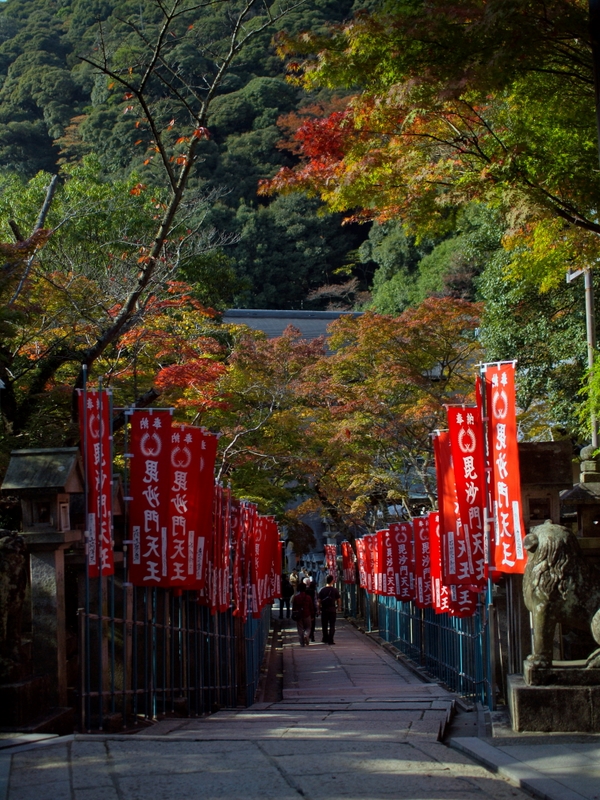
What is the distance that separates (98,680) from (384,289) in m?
43.7

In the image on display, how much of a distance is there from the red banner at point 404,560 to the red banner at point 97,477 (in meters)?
11.8

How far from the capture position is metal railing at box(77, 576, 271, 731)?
8.52 meters

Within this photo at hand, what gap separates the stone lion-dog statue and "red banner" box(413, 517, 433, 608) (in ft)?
30.6

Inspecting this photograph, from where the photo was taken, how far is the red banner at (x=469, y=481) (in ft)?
34.1

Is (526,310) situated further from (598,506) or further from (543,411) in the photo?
(598,506)

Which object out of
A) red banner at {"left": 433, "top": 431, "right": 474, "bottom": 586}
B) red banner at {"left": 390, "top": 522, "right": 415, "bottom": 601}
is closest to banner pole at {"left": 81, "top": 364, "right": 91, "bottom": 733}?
red banner at {"left": 433, "top": 431, "right": 474, "bottom": 586}

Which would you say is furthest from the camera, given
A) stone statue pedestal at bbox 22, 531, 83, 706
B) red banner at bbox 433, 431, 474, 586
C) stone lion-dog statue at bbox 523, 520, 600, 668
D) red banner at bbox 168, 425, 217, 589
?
red banner at bbox 433, 431, 474, 586

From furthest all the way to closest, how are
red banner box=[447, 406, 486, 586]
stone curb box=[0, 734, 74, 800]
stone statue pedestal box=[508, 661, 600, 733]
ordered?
red banner box=[447, 406, 486, 586]
stone statue pedestal box=[508, 661, 600, 733]
stone curb box=[0, 734, 74, 800]

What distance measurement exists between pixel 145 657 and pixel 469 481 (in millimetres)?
4330

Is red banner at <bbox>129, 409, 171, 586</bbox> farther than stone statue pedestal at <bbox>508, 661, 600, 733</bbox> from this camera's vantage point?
Yes

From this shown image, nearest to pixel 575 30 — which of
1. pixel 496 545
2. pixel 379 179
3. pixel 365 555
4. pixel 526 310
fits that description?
pixel 379 179

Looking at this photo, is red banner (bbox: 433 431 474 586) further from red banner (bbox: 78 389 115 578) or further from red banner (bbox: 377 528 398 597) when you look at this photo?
red banner (bbox: 377 528 398 597)

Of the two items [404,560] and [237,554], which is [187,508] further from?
[404,560]

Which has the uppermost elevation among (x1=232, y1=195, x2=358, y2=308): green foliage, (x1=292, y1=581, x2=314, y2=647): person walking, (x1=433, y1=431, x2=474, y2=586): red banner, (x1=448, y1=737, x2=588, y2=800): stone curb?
(x1=232, y1=195, x2=358, y2=308): green foliage
